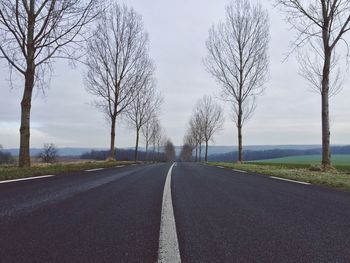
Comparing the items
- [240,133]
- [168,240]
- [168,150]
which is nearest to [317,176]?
[168,240]

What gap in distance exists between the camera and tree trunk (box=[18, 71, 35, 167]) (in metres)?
11.7

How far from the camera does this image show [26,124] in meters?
11.8

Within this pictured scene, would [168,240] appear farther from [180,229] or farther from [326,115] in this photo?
[326,115]

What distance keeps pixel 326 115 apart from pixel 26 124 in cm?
1204

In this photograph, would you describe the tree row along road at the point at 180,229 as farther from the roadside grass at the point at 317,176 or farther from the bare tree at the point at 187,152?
the bare tree at the point at 187,152

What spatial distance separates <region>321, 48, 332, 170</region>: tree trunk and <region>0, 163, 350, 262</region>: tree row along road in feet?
28.5

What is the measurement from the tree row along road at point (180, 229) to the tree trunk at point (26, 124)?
25.6ft

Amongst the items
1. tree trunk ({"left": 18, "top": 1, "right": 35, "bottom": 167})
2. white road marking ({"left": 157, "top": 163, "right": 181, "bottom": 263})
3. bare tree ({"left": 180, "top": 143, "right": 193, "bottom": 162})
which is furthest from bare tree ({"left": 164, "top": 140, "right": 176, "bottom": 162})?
white road marking ({"left": 157, "top": 163, "right": 181, "bottom": 263})

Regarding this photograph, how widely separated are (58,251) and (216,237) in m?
1.22

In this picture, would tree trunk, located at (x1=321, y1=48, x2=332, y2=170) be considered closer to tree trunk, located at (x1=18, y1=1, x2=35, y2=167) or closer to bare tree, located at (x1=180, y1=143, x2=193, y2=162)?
tree trunk, located at (x1=18, y1=1, x2=35, y2=167)

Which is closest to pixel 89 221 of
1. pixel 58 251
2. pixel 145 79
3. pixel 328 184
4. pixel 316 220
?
pixel 58 251

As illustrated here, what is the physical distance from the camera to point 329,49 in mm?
12922

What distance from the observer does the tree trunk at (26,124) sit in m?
11.7

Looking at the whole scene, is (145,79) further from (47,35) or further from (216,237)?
(216,237)
